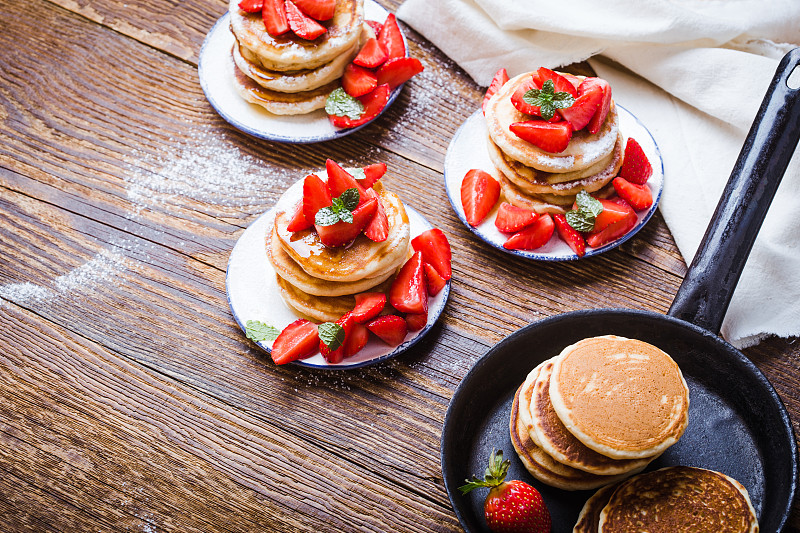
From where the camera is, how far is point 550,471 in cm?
147

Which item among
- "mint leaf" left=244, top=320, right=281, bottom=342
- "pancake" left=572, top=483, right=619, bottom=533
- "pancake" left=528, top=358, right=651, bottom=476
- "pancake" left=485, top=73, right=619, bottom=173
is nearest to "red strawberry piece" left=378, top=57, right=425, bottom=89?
"pancake" left=485, top=73, right=619, bottom=173

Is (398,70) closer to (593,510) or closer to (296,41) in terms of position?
(296,41)

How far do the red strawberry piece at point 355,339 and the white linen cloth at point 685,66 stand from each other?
0.97m

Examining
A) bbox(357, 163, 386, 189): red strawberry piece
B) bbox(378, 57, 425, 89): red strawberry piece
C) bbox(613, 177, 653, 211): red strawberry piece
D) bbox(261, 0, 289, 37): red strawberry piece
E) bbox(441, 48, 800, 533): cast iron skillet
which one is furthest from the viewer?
bbox(378, 57, 425, 89): red strawberry piece

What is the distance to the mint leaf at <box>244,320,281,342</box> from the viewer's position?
173cm

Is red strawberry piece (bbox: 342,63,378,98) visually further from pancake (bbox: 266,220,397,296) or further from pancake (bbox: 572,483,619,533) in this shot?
pancake (bbox: 572,483,619,533)

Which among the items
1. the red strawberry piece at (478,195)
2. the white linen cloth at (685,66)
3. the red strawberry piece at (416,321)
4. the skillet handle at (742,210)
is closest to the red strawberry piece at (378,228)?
the red strawberry piece at (416,321)

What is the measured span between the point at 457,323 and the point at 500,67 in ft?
3.06

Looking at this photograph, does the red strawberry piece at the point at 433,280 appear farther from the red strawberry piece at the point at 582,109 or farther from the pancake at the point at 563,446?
the red strawberry piece at the point at 582,109

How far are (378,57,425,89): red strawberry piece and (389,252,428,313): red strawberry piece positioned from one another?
673mm

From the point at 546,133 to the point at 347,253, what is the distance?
63 cm

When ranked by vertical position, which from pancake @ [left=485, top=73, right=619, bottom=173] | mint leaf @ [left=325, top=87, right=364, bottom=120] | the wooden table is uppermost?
pancake @ [left=485, top=73, right=619, bottom=173]

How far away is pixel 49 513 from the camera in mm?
1648

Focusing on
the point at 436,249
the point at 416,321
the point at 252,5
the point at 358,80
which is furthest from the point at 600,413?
the point at 252,5
